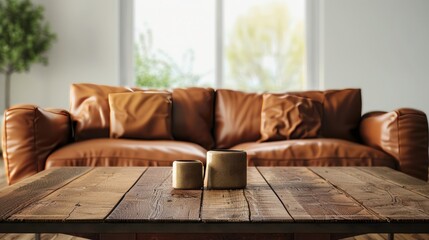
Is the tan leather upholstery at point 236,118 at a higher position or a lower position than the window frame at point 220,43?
lower

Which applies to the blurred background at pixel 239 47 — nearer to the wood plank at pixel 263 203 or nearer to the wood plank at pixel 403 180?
the wood plank at pixel 403 180

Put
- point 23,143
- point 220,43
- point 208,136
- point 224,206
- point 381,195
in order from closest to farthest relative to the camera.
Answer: point 224,206
point 381,195
point 23,143
point 208,136
point 220,43

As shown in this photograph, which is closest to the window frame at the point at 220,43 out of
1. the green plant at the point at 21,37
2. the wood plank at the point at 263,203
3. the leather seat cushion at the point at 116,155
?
the green plant at the point at 21,37

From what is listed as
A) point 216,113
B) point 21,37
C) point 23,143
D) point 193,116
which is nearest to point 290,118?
point 216,113

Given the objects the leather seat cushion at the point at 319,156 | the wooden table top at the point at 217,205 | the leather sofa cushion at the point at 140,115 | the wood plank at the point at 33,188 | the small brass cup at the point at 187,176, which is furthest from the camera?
the leather sofa cushion at the point at 140,115

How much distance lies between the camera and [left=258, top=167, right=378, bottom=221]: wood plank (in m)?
1.24

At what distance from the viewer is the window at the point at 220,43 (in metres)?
5.95

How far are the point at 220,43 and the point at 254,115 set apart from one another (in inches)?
102

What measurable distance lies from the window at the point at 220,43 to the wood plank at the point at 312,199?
4054 millimetres

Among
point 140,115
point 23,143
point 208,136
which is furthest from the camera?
point 208,136

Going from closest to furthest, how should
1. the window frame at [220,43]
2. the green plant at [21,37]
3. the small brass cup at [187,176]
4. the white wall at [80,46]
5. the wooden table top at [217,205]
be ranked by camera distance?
the wooden table top at [217,205] → the small brass cup at [187,176] → the green plant at [21,37] → the white wall at [80,46] → the window frame at [220,43]

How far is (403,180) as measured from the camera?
1.82 m

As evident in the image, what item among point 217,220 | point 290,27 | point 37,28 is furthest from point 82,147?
point 290,27

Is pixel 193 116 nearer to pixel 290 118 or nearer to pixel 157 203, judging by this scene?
pixel 290 118
